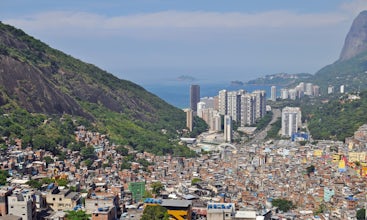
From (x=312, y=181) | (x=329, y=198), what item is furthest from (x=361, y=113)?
(x=329, y=198)

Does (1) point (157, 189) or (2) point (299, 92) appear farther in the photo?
(2) point (299, 92)

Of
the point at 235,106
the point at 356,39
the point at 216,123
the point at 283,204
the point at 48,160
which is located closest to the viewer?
the point at 283,204

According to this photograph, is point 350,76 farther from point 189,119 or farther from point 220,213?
point 220,213

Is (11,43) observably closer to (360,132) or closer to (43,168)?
(43,168)

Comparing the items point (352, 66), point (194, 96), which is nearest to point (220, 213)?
point (194, 96)

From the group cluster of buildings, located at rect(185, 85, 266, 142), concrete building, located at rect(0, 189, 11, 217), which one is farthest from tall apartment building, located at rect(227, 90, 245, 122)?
concrete building, located at rect(0, 189, 11, 217)

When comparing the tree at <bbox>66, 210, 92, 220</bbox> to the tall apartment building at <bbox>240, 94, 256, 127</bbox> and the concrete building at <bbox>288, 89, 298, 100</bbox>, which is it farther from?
the concrete building at <bbox>288, 89, 298, 100</bbox>

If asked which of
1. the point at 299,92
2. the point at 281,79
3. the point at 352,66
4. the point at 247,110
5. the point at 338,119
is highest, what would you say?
the point at 352,66

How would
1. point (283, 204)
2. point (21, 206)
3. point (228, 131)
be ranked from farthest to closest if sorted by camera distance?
point (228, 131) → point (283, 204) → point (21, 206)

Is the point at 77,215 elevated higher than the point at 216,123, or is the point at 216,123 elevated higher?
the point at 216,123
